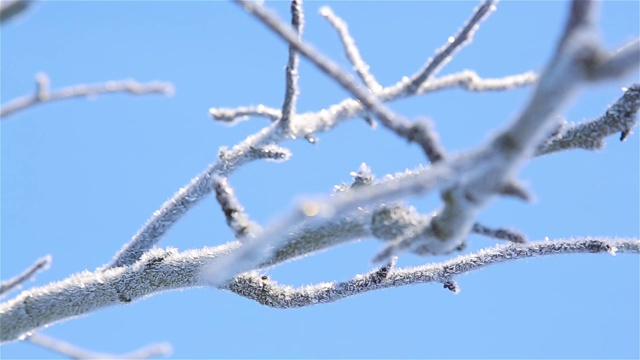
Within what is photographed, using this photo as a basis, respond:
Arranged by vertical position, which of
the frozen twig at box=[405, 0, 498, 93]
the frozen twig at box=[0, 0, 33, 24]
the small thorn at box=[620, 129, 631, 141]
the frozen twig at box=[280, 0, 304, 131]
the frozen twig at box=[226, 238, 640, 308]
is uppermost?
the frozen twig at box=[280, 0, 304, 131]

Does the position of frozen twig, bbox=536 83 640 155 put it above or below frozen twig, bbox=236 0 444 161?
above

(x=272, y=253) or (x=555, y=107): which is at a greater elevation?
(x=272, y=253)

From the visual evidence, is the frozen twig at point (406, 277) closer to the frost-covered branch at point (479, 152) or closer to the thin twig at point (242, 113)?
the thin twig at point (242, 113)

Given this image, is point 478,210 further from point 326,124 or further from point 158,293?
point 158,293

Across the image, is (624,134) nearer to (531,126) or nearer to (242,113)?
(531,126)

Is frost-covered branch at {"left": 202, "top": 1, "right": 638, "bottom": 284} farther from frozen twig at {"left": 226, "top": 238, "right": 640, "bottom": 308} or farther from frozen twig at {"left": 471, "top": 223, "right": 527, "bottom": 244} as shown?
frozen twig at {"left": 226, "top": 238, "right": 640, "bottom": 308}

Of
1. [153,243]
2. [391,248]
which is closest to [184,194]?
[153,243]

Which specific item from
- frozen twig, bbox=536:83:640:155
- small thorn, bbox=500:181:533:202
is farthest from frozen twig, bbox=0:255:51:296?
frozen twig, bbox=536:83:640:155

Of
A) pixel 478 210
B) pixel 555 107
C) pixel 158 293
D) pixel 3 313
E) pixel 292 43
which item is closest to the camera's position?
pixel 555 107
